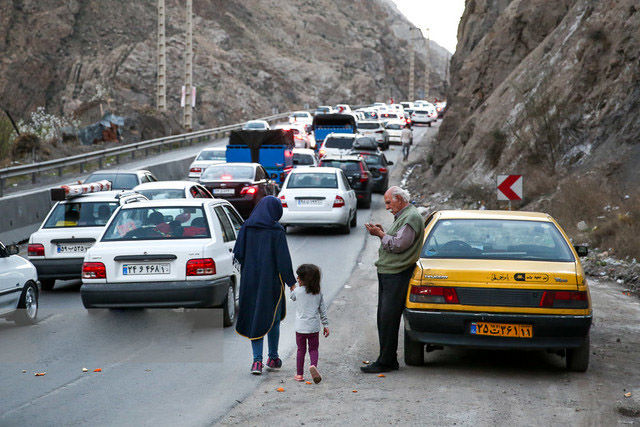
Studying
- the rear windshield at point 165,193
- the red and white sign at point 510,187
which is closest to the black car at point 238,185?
the rear windshield at point 165,193

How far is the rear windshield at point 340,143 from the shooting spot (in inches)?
1555

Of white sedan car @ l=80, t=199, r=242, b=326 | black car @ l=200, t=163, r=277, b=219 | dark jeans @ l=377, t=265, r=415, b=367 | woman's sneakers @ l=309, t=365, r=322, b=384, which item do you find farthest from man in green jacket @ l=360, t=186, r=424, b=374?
black car @ l=200, t=163, r=277, b=219

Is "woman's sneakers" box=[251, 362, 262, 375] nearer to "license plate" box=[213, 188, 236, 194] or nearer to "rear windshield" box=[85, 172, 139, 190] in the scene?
"rear windshield" box=[85, 172, 139, 190]

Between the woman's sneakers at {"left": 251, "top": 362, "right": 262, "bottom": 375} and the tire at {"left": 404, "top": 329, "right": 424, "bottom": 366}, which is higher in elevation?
the tire at {"left": 404, "top": 329, "right": 424, "bottom": 366}

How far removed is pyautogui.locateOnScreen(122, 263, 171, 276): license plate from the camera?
34.8 ft

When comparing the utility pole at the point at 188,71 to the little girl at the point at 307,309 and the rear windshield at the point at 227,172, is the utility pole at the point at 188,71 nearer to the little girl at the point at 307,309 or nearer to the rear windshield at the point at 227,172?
the rear windshield at the point at 227,172

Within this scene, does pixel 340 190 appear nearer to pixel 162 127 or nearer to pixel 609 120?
pixel 609 120

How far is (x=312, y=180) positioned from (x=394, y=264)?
1406 centimetres

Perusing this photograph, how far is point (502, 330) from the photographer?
8.16 meters

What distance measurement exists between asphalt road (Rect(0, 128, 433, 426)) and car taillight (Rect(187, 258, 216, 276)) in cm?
73

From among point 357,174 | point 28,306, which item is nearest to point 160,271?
point 28,306

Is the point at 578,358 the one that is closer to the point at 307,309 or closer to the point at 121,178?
the point at 307,309

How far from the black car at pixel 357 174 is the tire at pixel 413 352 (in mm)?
18878

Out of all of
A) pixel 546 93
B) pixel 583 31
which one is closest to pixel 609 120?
pixel 546 93
